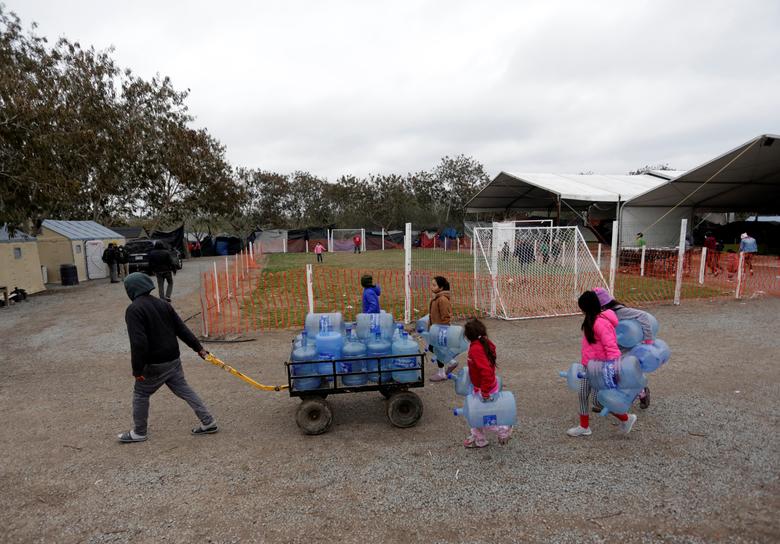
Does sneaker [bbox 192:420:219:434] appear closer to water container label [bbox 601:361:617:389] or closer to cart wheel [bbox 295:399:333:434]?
cart wheel [bbox 295:399:333:434]

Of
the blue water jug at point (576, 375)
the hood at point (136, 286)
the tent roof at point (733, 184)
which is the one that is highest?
the tent roof at point (733, 184)

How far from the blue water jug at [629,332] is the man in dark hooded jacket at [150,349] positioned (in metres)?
4.22

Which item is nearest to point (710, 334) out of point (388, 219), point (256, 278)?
point (256, 278)

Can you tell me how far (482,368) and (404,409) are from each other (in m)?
1.13

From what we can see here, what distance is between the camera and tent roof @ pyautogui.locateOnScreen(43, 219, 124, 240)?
60.8ft

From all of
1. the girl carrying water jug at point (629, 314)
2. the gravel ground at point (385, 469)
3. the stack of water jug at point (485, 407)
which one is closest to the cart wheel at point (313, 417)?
the gravel ground at point (385, 469)

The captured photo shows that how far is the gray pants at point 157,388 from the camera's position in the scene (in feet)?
13.9

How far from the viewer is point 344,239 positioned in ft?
127

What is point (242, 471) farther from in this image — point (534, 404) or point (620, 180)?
point (620, 180)

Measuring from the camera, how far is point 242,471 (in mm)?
3805

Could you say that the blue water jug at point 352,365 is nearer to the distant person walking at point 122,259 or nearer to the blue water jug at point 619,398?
the blue water jug at point 619,398

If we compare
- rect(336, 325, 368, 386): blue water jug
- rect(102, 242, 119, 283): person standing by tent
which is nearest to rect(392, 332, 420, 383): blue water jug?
rect(336, 325, 368, 386): blue water jug

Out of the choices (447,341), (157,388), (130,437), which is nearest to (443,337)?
(447,341)

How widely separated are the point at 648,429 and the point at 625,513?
5.16 feet
